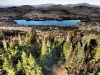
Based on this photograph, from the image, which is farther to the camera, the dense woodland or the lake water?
the lake water

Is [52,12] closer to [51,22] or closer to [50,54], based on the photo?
[51,22]

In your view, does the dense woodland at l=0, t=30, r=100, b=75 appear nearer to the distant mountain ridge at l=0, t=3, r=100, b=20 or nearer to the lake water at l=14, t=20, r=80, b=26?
the lake water at l=14, t=20, r=80, b=26

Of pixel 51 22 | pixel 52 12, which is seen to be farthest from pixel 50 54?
pixel 52 12

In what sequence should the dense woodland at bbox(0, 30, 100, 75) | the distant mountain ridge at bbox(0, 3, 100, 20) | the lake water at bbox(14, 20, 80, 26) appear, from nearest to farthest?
the dense woodland at bbox(0, 30, 100, 75), the distant mountain ridge at bbox(0, 3, 100, 20), the lake water at bbox(14, 20, 80, 26)

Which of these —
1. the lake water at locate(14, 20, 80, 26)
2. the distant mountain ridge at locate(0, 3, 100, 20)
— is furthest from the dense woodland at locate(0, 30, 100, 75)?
the distant mountain ridge at locate(0, 3, 100, 20)

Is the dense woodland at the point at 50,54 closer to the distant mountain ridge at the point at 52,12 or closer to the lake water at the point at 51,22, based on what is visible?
the lake water at the point at 51,22

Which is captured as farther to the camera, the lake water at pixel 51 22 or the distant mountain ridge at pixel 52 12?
the lake water at pixel 51 22

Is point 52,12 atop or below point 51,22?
atop

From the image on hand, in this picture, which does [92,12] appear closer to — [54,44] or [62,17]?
[62,17]

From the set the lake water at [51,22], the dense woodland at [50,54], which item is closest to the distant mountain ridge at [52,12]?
the lake water at [51,22]
